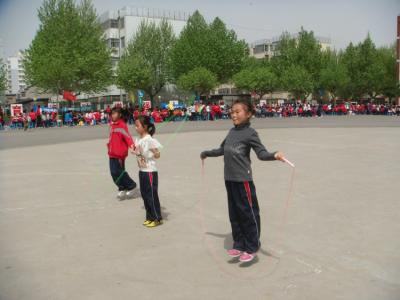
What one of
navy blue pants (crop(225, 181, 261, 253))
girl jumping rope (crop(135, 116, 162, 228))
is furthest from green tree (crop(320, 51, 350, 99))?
navy blue pants (crop(225, 181, 261, 253))

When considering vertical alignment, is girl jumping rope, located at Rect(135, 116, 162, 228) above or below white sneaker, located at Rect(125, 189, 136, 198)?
above

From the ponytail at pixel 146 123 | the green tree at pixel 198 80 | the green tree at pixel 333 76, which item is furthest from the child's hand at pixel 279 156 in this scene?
the green tree at pixel 333 76

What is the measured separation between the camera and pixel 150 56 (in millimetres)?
52500

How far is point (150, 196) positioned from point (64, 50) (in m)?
37.6

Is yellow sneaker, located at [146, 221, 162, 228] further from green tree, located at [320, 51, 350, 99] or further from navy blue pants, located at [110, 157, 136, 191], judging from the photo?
green tree, located at [320, 51, 350, 99]

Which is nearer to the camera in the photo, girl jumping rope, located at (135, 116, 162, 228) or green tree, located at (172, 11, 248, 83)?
girl jumping rope, located at (135, 116, 162, 228)

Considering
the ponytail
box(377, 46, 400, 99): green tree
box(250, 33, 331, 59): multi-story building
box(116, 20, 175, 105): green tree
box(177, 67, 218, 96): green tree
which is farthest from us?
box(250, 33, 331, 59): multi-story building

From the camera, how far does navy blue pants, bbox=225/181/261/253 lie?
407 centimetres

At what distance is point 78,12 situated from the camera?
41.1m

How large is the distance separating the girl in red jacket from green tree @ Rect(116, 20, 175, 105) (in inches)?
1691

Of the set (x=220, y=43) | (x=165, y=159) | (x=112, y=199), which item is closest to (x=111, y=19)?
(x=220, y=43)

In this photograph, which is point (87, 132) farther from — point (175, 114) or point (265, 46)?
point (265, 46)

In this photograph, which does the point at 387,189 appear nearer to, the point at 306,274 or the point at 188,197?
the point at 188,197

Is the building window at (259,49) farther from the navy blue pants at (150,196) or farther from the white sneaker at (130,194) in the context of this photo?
the navy blue pants at (150,196)
